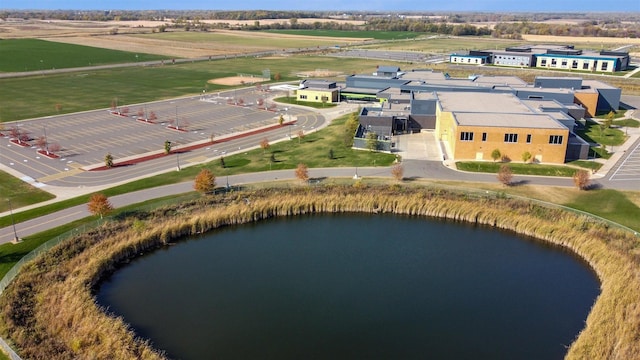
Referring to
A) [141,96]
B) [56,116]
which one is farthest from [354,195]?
[141,96]

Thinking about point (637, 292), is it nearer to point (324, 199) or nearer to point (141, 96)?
point (324, 199)

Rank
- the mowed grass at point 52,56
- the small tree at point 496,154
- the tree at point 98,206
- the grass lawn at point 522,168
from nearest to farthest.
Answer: the tree at point 98,206 < the grass lawn at point 522,168 < the small tree at point 496,154 < the mowed grass at point 52,56

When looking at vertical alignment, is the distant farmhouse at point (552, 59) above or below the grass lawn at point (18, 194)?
above

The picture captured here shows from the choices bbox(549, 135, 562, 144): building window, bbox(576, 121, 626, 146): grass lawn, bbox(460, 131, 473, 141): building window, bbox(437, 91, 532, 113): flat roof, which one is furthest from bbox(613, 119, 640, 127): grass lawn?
bbox(460, 131, 473, 141): building window

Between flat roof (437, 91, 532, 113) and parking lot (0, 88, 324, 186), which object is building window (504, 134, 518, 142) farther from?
parking lot (0, 88, 324, 186)

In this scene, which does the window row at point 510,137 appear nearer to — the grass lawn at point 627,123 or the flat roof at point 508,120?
the flat roof at point 508,120

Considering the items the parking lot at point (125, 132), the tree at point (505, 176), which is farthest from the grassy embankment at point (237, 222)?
the parking lot at point (125, 132)
